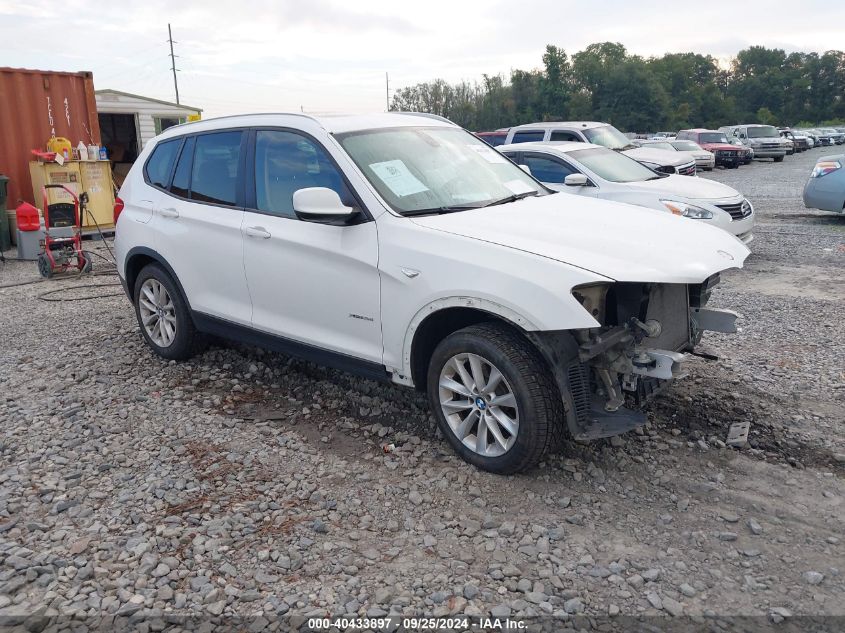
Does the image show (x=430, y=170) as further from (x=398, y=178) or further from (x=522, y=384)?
(x=522, y=384)

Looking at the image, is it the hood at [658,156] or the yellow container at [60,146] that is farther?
the hood at [658,156]

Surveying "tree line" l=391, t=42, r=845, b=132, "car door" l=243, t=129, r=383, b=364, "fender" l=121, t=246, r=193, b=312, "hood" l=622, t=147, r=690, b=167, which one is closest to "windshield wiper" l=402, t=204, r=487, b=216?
"car door" l=243, t=129, r=383, b=364

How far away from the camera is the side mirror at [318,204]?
12.5ft

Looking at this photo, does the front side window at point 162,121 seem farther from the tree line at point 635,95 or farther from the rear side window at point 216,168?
the tree line at point 635,95

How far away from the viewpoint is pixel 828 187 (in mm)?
12156

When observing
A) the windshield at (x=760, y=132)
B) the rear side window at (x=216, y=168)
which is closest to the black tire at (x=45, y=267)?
the rear side window at (x=216, y=168)

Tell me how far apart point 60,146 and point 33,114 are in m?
0.76

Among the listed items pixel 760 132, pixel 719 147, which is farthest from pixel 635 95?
pixel 719 147

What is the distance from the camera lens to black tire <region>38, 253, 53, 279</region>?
929cm

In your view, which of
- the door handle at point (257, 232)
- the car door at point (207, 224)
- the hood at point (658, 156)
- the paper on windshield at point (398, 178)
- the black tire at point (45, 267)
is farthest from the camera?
the hood at point (658, 156)

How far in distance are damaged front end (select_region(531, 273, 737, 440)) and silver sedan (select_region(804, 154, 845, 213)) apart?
10184 millimetres

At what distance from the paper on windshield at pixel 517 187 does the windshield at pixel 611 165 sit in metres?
5.06

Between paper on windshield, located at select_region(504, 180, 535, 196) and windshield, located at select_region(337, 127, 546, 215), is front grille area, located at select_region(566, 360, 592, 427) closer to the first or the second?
windshield, located at select_region(337, 127, 546, 215)

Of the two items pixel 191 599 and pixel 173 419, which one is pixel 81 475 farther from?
pixel 191 599
